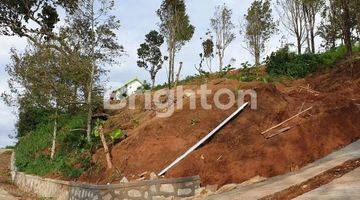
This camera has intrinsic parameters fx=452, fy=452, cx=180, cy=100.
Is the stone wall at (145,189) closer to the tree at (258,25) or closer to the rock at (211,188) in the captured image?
the rock at (211,188)

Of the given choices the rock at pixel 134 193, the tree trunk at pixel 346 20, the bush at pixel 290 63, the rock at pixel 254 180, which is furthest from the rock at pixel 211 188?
the tree trunk at pixel 346 20

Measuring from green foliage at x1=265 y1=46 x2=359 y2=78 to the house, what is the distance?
8.31 meters

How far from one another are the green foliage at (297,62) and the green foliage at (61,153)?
30.4 feet

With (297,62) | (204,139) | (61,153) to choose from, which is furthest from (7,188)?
(297,62)

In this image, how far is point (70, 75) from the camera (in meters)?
18.5

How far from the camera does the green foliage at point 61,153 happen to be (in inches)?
648

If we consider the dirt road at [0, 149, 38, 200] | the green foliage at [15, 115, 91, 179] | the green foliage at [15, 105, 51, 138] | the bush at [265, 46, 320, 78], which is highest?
the bush at [265, 46, 320, 78]

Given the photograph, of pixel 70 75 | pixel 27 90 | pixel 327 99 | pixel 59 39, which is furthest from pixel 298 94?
pixel 27 90

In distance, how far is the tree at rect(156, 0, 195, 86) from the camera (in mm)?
34438

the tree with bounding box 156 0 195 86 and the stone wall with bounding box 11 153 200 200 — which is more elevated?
the tree with bounding box 156 0 195 86

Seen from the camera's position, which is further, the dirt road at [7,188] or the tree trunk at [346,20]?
the dirt road at [7,188]

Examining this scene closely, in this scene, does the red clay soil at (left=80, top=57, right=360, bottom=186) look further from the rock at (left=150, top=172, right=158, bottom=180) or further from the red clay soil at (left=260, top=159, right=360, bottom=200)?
the red clay soil at (left=260, top=159, right=360, bottom=200)

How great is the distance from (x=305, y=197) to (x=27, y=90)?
15.6m

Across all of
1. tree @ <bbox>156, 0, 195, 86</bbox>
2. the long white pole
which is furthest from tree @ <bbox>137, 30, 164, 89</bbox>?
the long white pole
